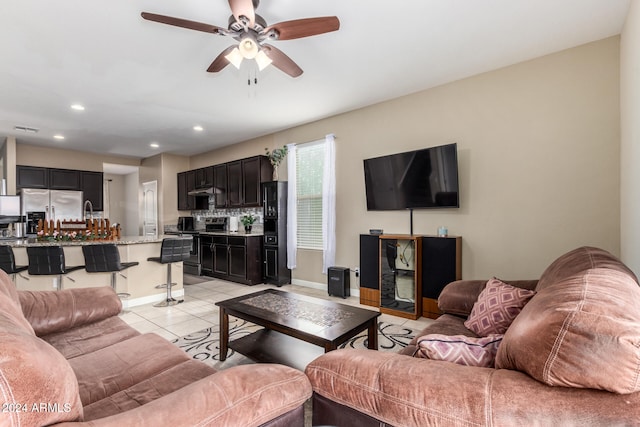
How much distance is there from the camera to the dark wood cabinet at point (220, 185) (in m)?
6.56

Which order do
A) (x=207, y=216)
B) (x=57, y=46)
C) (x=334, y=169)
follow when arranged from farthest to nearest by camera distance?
(x=207, y=216) < (x=334, y=169) < (x=57, y=46)

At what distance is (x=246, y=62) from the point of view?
3.21 m

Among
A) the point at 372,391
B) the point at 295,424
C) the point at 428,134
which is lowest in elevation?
the point at 295,424

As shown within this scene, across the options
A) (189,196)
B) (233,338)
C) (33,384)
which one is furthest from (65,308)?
(189,196)

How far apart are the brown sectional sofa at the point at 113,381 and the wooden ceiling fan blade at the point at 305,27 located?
2.15 metres

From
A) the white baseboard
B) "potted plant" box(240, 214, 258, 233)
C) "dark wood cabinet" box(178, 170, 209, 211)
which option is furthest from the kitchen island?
"dark wood cabinet" box(178, 170, 209, 211)

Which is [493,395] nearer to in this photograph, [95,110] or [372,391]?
[372,391]

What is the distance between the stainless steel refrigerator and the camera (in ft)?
20.5

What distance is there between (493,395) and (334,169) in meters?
4.16

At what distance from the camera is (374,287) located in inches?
164

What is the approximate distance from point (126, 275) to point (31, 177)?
432 centimetres

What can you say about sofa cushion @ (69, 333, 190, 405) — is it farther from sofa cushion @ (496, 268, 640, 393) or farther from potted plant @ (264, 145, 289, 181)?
potted plant @ (264, 145, 289, 181)

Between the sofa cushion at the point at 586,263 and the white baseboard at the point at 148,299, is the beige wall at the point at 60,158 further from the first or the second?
the sofa cushion at the point at 586,263

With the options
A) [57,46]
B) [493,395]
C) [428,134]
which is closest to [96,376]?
[493,395]
